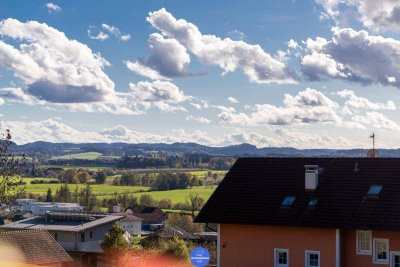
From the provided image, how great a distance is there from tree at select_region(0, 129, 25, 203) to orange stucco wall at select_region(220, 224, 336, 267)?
14335 mm

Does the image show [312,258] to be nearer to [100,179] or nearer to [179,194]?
[179,194]

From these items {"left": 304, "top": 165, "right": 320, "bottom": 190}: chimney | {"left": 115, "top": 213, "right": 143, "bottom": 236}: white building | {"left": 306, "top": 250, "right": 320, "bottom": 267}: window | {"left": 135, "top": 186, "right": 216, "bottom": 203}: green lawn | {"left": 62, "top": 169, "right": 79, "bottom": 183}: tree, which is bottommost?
{"left": 115, "top": 213, "right": 143, "bottom": 236}: white building

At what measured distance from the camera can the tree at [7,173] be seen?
17.6 meters

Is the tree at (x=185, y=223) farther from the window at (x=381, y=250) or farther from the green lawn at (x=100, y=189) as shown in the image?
the window at (x=381, y=250)

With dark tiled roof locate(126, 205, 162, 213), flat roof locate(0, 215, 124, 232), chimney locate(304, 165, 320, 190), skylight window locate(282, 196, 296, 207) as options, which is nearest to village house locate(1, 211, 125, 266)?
flat roof locate(0, 215, 124, 232)

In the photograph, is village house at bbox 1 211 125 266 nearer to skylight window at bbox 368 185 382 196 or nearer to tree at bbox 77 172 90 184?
skylight window at bbox 368 185 382 196

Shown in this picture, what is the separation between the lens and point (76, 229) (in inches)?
2618

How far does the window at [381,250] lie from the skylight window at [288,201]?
13.3 feet

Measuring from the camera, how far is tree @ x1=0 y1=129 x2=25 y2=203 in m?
17.6

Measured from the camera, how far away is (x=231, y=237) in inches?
1203

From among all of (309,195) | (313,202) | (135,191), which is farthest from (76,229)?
(135,191)

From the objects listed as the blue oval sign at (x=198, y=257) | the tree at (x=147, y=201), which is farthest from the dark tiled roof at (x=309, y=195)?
the tree at (x=147, y=201)

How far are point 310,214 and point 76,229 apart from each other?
42.0 metres

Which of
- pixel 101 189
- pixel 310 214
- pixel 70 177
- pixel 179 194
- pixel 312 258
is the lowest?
pixel 179 194
